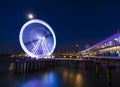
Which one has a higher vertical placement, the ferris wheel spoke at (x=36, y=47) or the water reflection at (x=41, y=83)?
the ferris wheel spoke at (x=36, y=47)

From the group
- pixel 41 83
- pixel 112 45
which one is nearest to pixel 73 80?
pixel 41 83

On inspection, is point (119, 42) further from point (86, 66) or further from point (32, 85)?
point (86, 66)

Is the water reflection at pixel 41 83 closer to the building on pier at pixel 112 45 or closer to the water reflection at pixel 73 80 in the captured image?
the water reflection at pixel 73 80

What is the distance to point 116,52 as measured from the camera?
20.0 meters

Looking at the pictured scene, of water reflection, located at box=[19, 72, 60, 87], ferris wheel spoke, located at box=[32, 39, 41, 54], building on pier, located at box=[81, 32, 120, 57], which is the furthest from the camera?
ferris wheel spoke, located at box=[32, 39, 41, 54]

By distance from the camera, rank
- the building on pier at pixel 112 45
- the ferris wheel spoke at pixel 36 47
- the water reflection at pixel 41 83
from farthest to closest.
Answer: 1. the ferris wheel spoke at pixel 36 47
2. the water reflection at pixel 41 83
3. the building on pier at pixel 112 45

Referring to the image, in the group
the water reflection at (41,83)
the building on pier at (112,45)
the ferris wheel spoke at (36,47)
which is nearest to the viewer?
the building on pier at (112,45)

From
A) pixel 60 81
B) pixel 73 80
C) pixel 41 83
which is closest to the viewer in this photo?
pixel 41 83

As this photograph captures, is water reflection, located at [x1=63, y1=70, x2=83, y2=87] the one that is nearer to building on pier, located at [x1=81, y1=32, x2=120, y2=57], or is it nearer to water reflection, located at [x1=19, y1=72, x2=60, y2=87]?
water reflection, located at [x1=19, y1=72, x2=60, y2=87]

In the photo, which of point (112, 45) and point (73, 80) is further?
point (73, 80)

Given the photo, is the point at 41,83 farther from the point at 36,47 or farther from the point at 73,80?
the point at 36,47

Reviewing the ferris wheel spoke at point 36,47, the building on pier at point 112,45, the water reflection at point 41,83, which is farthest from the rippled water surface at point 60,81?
the ferris wheel spoke at point 36,47

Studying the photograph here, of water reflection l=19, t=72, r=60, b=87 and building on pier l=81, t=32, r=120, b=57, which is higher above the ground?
building on pier l=81, t=32, r=120, b=57

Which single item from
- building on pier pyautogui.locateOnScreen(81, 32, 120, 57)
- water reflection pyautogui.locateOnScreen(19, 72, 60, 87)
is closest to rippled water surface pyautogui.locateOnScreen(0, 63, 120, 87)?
water reflection pyautogui.locateOnScreen(19, 72, 60, 87)
